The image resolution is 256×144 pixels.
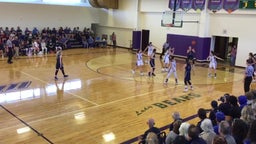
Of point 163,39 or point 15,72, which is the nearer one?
point 15,72

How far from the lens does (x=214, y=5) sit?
19.5 metres

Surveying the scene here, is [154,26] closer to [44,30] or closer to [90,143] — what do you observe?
[44,30]

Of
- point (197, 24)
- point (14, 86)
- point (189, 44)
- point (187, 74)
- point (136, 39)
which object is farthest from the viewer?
point (136, 39)

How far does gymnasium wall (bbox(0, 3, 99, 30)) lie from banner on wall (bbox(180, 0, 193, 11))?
997 cm

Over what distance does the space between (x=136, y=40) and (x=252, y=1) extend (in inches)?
416

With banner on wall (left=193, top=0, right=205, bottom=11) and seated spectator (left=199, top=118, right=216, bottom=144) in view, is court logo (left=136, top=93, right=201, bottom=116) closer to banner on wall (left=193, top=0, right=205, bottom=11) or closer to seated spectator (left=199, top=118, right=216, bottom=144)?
seated spectator (left=199, top=118, right=216, bottom=144)

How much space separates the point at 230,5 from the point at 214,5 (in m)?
1.19

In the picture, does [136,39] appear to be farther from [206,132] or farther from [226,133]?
[226,133]

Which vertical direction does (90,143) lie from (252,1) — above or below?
below

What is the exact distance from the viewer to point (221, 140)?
3.47 m

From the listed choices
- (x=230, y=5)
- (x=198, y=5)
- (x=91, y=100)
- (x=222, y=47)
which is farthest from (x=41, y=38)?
(x=222, y=47)

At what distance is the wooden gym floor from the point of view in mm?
7547

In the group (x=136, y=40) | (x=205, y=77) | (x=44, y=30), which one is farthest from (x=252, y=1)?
(x=44, y=30)

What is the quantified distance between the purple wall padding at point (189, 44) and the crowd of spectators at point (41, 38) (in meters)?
8.10
